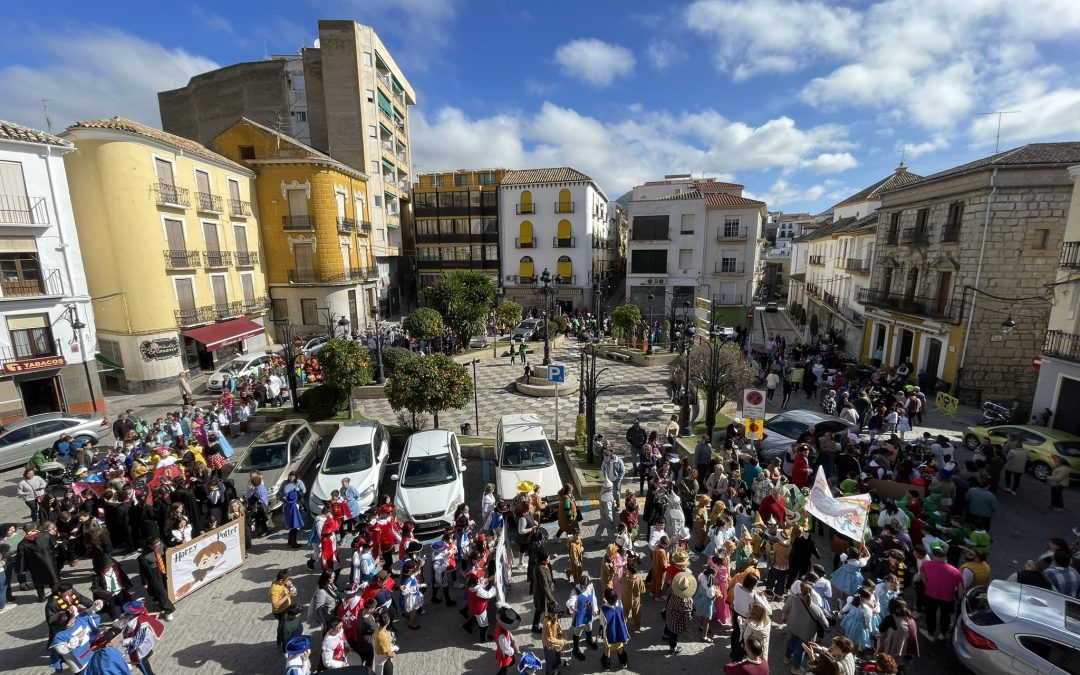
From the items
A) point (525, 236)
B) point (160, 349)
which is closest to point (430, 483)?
point (160, 349)

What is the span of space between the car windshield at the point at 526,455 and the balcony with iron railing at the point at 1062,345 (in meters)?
16.5

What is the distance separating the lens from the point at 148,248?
890 inches

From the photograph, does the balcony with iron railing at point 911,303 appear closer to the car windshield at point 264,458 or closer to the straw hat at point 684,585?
the straw hat at point 684,585

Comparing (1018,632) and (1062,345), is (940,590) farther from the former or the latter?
(1062,345)

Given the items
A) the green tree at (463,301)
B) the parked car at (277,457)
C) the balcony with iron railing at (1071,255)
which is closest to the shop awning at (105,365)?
the parked car at (277,457)

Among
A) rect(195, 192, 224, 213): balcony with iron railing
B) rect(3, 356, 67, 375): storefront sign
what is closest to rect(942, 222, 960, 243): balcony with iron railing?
rect(195, 192, 224, 213): balcony with iron railing

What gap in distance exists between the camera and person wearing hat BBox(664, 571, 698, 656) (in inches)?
271

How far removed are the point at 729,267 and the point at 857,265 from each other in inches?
422

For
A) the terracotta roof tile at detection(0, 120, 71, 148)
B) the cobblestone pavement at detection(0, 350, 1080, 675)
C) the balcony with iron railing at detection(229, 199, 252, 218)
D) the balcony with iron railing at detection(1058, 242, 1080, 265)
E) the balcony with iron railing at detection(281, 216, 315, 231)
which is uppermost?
the terracotta roof tile at detection(0, 120, 71, 148)

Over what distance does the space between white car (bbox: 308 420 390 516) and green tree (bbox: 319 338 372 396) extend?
12.8ft

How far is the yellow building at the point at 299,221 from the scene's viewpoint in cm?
3088

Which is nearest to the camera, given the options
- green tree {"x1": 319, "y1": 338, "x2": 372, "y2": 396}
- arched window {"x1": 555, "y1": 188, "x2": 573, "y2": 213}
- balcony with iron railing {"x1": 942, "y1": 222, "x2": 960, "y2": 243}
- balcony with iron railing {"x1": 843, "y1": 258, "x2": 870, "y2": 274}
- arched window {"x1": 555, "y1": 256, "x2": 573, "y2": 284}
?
green tree {"x1": 319, "y1": 338, "x2": 372, "y2": 396}

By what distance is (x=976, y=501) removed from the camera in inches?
374

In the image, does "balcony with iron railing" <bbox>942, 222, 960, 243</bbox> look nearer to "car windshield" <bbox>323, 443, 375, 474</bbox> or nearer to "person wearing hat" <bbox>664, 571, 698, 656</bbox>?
"person wearing hat" <bbox>664, 571, 698, 656</bbox>
